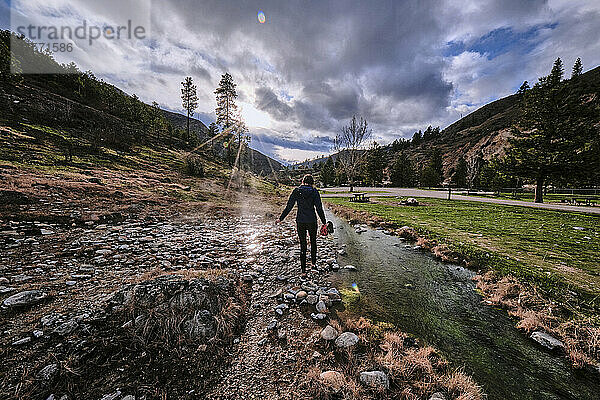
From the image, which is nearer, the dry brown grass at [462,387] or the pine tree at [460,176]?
the dry brown grass at [462,387]

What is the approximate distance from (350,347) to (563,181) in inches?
1532

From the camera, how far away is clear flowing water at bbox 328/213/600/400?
3254 millimetres

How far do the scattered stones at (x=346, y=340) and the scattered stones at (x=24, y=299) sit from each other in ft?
18.8

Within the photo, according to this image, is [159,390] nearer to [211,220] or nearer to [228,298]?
[228,298]

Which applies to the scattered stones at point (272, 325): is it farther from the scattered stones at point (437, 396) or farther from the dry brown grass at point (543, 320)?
the dry brown grass at point (543, 320)

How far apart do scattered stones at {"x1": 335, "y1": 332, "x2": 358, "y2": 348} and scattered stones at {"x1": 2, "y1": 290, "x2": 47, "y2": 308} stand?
5725 mm

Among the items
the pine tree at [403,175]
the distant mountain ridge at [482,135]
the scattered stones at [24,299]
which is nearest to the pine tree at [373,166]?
the pine tree at [403,175]

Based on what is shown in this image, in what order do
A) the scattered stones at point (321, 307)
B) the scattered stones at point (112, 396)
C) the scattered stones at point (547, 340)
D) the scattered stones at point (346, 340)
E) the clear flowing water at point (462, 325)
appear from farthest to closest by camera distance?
the scattered stones at point (321, 307) < the scattered stones at point (547, 340) < the scattered stones at point (346, 340) < the clear flowing water at point (462, 325) < the scattered stones at point (112, 396)

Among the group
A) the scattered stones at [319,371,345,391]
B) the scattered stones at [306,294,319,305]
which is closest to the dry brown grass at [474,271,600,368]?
the scattered stones at [319,371,345,391]

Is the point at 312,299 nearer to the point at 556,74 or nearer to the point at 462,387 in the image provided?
the point at 462,387

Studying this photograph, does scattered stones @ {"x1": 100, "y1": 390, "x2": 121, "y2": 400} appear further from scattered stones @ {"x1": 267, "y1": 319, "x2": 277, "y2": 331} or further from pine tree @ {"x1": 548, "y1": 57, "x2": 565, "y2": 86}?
pine tree @ {"x1": 548, "y1": 57, "x2": 565, "y2": 86}

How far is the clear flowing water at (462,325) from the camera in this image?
3254 mm

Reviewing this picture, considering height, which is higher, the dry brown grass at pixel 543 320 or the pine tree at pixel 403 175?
the pine tree at pixel 403 175

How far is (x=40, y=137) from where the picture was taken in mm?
Answer: 21172
